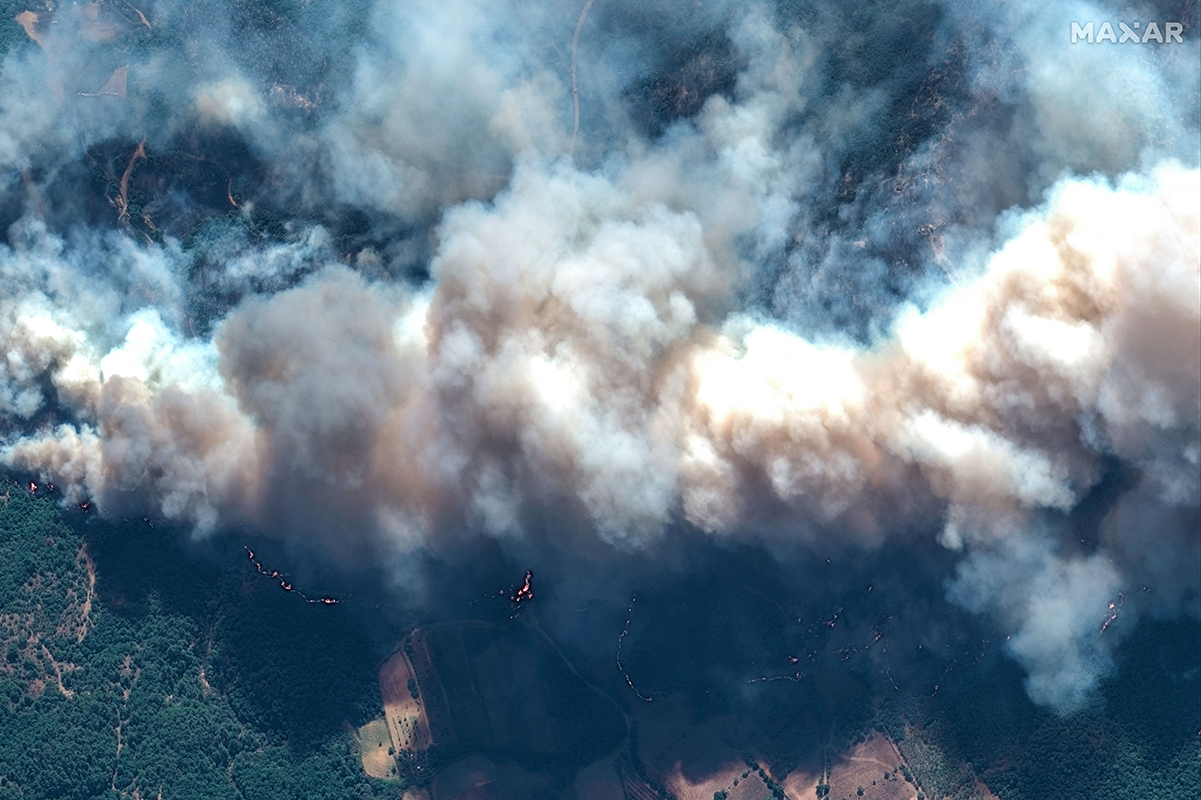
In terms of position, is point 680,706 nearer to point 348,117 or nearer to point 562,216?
point 562,216

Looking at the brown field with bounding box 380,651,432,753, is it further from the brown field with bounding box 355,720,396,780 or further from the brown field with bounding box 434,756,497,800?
the brown field with bounding box 434,756,497,800

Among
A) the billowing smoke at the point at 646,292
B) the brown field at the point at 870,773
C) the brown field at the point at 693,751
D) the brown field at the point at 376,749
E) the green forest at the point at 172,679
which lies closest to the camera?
the billowing smoke at the point at 646,292

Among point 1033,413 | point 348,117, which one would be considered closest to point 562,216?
point 348,117

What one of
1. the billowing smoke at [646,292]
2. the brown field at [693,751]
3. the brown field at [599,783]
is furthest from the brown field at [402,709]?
the brown field at [693,751]

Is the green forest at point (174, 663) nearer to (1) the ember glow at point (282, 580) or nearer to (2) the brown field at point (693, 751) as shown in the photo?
(1) the ember glow at point (282, 580)

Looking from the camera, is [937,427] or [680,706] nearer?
[937,427]
